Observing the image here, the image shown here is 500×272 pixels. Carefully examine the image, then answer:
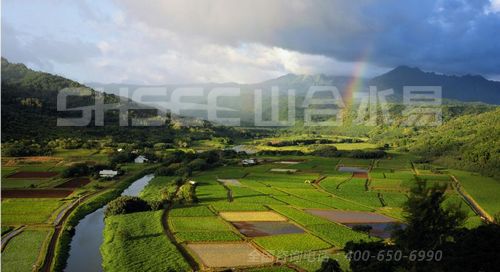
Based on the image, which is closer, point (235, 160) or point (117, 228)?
point (117, 228)

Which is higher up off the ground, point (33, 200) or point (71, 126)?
point (71, 126)

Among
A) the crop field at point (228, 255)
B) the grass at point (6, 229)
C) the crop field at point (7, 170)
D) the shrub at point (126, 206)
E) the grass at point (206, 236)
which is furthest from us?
the crop field at point (7, 170)

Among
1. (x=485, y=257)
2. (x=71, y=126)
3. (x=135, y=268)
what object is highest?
(x=71, y=126)

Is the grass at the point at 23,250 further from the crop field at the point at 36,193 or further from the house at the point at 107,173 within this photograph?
the house at the point at 107,173

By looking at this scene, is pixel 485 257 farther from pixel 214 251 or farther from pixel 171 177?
pixel 171 177

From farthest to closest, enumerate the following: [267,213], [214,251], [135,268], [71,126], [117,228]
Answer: [71,126] < [267,213] < [117,228] < [214,251] < [135,268]

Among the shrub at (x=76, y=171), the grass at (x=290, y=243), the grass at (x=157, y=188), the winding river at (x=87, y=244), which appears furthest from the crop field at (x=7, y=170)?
the grass at (x=290, y=243)

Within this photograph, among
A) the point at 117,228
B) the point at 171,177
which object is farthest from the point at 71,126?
the point at 117,228
